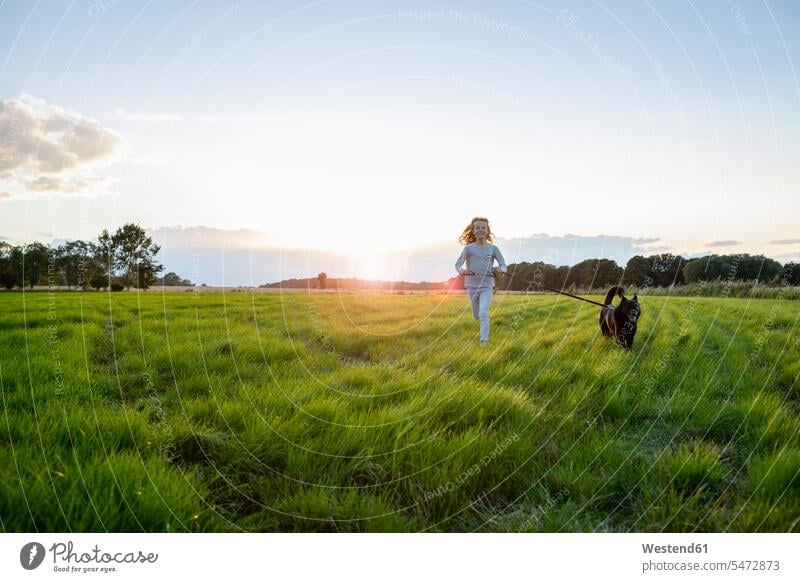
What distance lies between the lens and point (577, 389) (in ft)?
16.2

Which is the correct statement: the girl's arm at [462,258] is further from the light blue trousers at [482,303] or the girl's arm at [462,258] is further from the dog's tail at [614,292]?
the dog's tail at [614,292]

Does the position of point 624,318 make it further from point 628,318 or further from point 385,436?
point 385,436

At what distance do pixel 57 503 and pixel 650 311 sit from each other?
41.6ft

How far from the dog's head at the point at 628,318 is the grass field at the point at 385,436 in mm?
388

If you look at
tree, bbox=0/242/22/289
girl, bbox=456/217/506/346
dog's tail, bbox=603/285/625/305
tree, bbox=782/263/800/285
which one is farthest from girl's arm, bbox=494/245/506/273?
tree, bbox=0/242/22/289

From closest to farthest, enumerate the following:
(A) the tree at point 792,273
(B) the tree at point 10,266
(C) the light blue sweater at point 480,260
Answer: (B) the tree at point 10,266
(A) the tree at point 792,273
(C) the light blue sweater at point 480,260

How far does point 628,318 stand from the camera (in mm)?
7023

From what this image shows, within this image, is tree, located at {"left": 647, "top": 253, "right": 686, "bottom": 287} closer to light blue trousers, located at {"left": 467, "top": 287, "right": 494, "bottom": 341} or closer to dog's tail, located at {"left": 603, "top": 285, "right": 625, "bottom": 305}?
dog's tail, located at {"left": 603, "top": 285, "right": 625, "bottom": 305}
